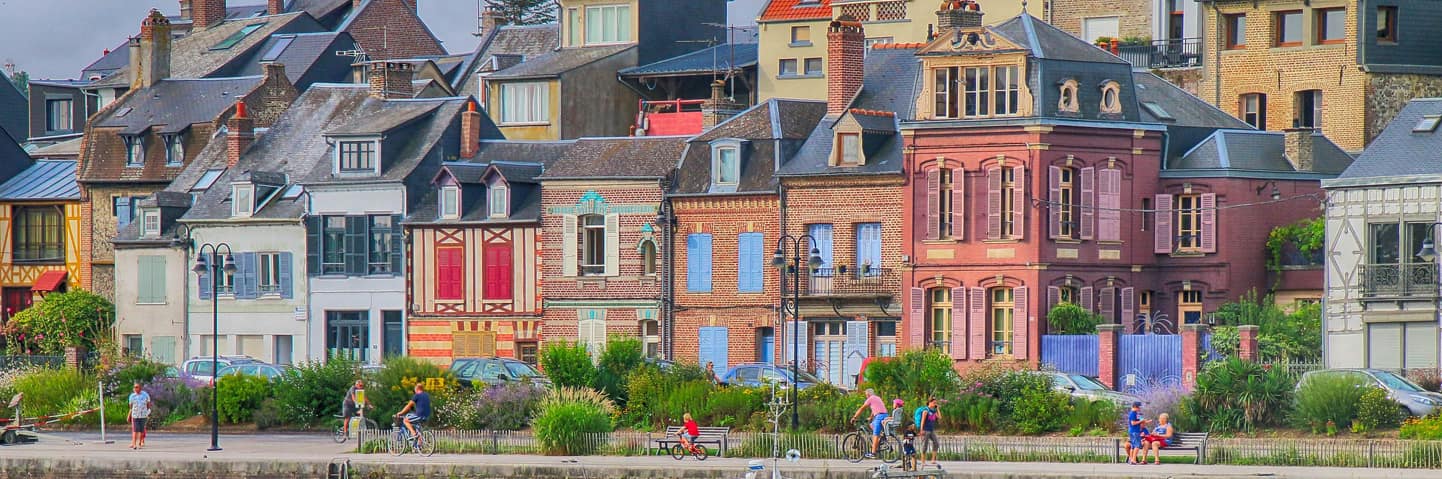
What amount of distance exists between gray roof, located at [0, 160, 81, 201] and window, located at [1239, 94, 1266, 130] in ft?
99.7

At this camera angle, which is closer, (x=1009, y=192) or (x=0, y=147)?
(x=1009, y=192)

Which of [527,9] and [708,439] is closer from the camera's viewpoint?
[708,439]

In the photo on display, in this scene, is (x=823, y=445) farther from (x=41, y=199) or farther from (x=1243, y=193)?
(x=41, y=199)

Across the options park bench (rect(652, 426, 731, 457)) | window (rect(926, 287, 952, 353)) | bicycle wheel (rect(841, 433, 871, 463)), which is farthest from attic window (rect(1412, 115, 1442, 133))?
park bench (rect(652, 426, 731, 457))

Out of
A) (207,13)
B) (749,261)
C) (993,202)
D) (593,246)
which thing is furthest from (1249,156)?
(207,13)

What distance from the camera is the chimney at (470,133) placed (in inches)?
2387

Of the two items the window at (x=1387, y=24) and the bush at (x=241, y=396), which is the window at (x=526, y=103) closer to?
the bush at (x=241, y=396)

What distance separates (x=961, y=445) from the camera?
38781 mm

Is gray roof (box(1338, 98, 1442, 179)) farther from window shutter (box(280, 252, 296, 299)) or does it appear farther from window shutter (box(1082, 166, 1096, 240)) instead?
window shutter (box(280, 252, 296, 299))

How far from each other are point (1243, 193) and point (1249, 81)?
7641 millimetres

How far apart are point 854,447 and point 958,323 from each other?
44.8 ft

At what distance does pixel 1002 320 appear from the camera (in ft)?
170

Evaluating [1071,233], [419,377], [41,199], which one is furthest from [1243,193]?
[41,199]

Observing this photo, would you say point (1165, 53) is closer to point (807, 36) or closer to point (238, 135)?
point (807, 36)
